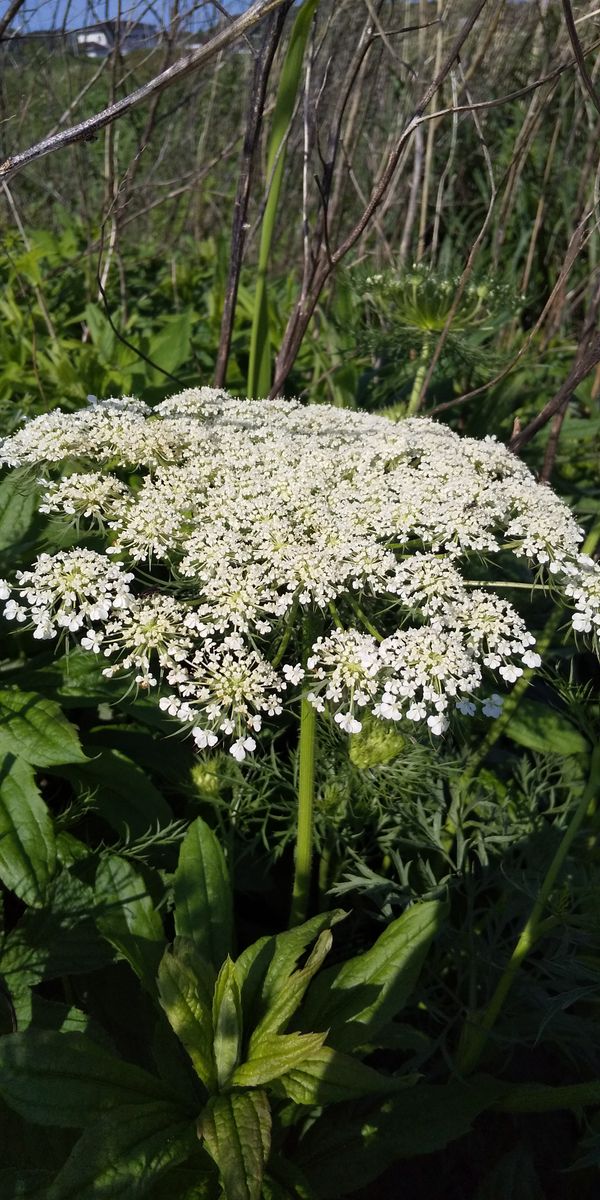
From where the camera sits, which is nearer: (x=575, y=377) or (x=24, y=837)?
(x=24, y=837)

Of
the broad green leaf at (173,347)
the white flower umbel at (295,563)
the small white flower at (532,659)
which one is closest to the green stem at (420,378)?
the broad green leaf at (173,347)

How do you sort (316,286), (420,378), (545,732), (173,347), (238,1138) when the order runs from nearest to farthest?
(238,1138) → (545,732) → (316,286) → (420,378) → (173,347)

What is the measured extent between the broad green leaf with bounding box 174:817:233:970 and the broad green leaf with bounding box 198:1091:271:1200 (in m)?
0.35

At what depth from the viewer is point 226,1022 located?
1.56 metres

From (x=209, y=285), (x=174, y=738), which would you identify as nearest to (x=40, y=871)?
(x=174, y=738)

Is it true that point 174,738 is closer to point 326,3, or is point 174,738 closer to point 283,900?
point 283,900

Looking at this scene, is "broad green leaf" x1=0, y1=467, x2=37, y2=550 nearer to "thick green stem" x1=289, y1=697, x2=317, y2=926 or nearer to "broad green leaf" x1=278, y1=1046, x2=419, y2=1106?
"thick green stem" x1=289, y1=697, x2=317, y2=926

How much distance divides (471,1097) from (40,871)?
106 centimetres

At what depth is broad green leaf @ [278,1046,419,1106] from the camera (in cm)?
146

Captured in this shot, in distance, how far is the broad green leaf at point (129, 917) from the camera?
178cm

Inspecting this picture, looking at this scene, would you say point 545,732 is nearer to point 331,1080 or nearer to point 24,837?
point 331,1080

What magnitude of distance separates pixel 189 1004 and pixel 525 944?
80 centimetres

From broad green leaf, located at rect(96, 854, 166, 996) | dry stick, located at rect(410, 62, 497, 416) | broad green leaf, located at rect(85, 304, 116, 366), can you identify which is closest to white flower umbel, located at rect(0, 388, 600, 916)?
broad green leaf, located at rect(96, 854, 166, 996)

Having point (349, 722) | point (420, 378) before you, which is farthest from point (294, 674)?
point (420, 378)
